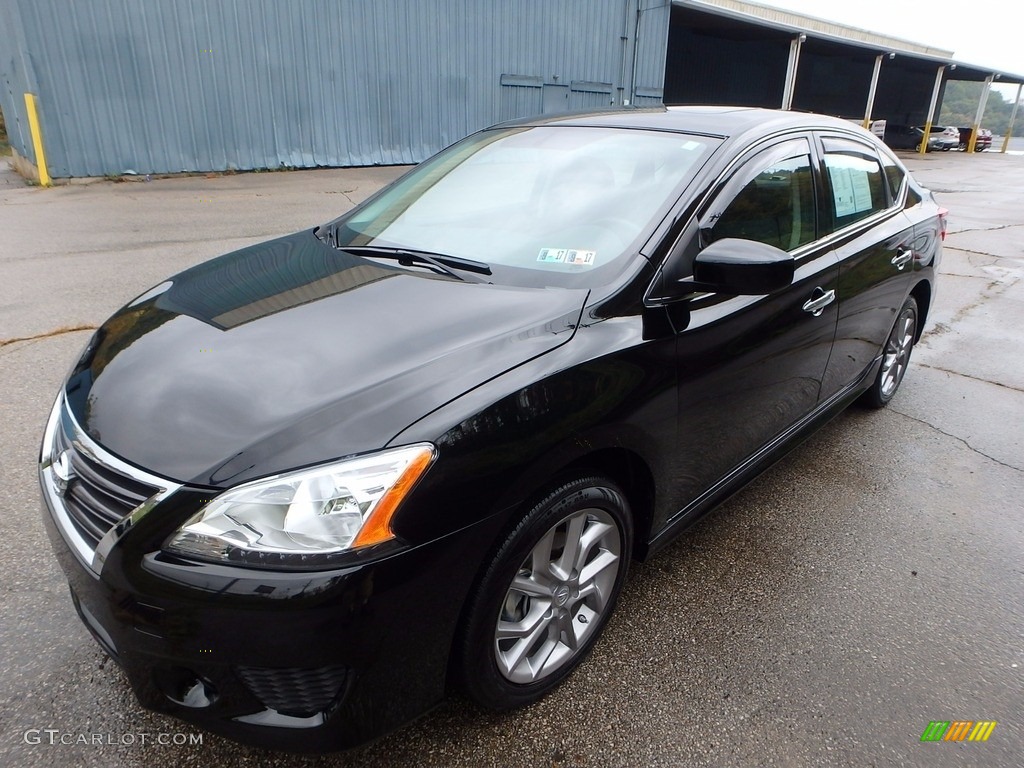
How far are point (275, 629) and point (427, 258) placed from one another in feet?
4.48

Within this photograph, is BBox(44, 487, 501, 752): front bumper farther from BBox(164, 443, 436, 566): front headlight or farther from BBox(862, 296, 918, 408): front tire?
BBox(862, 296, 918, 408): front tire

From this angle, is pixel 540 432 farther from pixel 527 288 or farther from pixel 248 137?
pixel 248 137

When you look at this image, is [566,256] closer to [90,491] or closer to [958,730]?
[90,491]

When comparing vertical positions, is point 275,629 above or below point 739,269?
below

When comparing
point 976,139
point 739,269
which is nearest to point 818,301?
point 739,269

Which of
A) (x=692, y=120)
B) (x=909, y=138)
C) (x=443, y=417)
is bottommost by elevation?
(x=909, y=138)

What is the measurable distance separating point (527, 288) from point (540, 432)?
581 mm

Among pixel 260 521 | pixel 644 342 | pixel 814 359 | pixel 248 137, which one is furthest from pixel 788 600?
pixel 248 137

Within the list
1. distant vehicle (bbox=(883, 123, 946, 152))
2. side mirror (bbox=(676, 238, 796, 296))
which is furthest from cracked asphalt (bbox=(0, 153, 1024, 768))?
distant vehicle (bbox=(883, 123, 946, 152))

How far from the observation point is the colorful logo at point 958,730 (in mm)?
2006

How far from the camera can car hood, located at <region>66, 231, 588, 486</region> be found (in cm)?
156

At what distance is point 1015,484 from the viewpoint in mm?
3432

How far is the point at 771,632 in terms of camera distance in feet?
7.77

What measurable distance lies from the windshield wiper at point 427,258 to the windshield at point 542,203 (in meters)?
0.03
